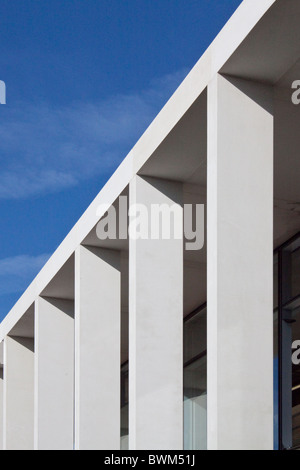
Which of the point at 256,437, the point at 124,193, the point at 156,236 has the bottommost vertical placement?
the point at 256,437

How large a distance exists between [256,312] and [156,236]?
3.22 metres

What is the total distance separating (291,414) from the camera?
1539cm

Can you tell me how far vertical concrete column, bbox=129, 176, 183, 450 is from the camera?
12367 mm

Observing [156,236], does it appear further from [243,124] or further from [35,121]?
[35,121]

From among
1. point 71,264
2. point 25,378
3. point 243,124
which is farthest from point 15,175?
point 243,124

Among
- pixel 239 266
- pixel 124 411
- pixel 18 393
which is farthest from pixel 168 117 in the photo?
pixel 124 411

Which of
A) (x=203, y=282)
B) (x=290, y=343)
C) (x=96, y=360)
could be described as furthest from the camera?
(x=203, y=282)

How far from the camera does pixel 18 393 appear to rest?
21.3 m

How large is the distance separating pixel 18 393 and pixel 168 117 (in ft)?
35.7

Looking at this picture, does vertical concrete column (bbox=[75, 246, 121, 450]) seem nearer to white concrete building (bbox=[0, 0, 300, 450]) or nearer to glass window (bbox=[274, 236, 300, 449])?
white concrete building (bbox=[0, 0, 300, 450])

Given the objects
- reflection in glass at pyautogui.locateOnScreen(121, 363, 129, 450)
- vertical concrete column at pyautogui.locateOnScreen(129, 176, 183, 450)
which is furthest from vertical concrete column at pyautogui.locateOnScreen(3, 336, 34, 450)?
vertical concrete column at pyautogui.locateOnScreen(129, 176, 183, 450)

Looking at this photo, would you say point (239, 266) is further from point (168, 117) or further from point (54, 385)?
point (54, 385)

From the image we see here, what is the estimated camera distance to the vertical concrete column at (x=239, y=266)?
32.0ft

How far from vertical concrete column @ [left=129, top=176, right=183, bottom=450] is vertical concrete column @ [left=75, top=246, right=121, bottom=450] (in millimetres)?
2540
